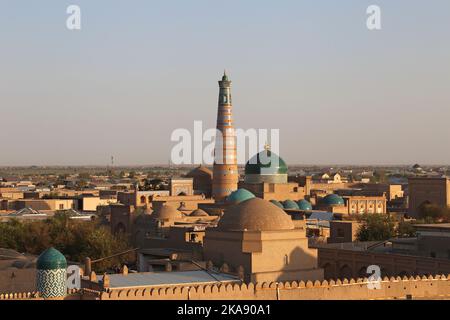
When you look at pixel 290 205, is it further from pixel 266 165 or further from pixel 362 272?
pixel 362 272

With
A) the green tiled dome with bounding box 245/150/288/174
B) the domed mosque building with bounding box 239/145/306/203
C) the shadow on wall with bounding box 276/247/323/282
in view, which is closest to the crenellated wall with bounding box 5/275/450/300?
the shadow on wall with bounding box 276/247/323/282

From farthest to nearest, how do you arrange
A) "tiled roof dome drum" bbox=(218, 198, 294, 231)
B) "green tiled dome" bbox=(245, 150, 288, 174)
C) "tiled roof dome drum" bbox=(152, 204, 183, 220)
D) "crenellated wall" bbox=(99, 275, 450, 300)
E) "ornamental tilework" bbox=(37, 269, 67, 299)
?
"green tiled dome" bbox=(245, 150, 288, 174)
"tiled roof dome drum" bbox=(152, 204, 183, 220)
"tiled roof dome drum" bbox=(218, 198, 294, 231)
"ornamental tilework" bbox=(37, 269, 67, 299)
"crenellated wall" bbox=(99, 275, 450, 300)

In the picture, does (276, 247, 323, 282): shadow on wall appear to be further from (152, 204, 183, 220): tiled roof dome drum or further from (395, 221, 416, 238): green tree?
(152, 204, 183, 220): tiled roof dome drum

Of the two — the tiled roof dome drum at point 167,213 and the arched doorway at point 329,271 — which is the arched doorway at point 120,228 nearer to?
the tiled roof dome drum at point 167,213

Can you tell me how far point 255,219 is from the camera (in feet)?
90.2

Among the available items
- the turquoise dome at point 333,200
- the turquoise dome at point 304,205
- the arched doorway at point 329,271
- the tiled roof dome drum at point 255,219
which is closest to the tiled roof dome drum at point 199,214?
the turquoise dome at point 304,205

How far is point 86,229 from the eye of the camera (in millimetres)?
41656

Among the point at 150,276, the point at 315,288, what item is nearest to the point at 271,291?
the point at 315,288

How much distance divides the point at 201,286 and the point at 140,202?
32.0 m

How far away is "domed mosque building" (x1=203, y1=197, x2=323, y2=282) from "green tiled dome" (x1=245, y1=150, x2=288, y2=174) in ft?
82.2

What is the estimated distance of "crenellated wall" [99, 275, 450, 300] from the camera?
72.8 feet

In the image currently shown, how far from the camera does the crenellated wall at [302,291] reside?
22.2 metres

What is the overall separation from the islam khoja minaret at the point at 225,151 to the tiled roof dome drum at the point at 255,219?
78.4 ft

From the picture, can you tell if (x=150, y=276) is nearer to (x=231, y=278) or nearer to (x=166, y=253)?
(x=231, y=278)
